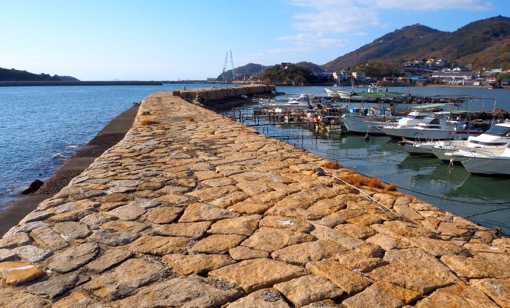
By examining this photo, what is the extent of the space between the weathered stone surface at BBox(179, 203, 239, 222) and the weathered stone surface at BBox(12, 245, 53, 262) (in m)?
1.09

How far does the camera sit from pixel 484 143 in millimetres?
18297

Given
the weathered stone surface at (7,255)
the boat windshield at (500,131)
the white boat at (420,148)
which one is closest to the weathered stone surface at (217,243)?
the weathered stone surface at (7,255)

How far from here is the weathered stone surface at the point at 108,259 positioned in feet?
9.07

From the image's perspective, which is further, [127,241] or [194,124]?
[194,124]

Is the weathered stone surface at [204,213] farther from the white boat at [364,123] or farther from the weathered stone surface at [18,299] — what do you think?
the white boat at [364,123]

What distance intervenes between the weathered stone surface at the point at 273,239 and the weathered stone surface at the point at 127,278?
704mm

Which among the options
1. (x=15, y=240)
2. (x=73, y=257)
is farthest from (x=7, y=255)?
(x=73, y=257)

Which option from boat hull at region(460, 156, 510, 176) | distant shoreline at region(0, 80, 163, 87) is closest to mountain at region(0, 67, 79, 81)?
distant shoreline at region(0, 80, 163, 87)

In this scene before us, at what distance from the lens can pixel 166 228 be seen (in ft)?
11.3

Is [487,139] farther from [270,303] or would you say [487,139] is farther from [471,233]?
[270,303]

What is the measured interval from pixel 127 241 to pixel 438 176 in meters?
17.0

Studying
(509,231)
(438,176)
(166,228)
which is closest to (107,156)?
(166,228)

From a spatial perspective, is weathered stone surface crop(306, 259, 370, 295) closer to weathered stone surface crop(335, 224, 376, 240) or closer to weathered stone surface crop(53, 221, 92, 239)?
weathered stone surface crop(335, 224, 376, 240)

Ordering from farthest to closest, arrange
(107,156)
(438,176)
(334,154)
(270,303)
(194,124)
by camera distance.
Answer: (334,154), (438,176), (194,124), (107,156), (270,303)
